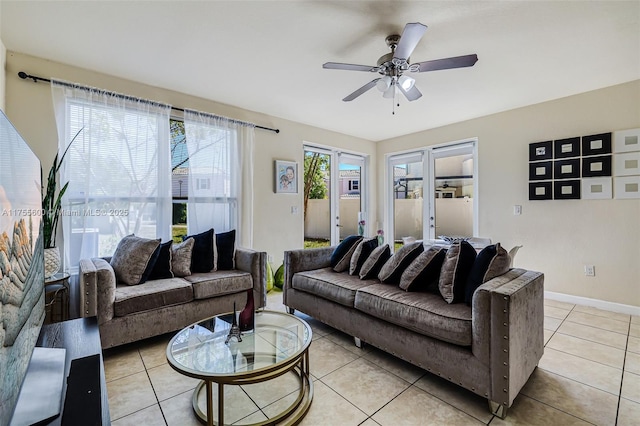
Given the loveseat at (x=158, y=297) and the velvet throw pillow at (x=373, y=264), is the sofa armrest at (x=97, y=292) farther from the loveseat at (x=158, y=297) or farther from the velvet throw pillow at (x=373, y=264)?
the velvet throw pillow at (x=373, y=264)

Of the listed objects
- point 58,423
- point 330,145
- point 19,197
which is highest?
point 330,145

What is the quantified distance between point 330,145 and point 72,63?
3293 mm

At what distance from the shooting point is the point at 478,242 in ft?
11.3

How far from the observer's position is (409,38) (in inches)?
71.4

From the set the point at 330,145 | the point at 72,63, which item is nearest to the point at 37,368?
the point at 72,63

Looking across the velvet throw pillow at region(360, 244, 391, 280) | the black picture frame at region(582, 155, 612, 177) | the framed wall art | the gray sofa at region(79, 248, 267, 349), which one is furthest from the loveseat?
the black picture frame at region(582, 155, 612, 177)

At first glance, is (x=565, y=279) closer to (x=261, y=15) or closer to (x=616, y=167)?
(x=616, y=167)

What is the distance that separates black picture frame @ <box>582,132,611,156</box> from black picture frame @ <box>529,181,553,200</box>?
476mm

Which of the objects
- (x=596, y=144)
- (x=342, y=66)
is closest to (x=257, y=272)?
(x=342, y=66)

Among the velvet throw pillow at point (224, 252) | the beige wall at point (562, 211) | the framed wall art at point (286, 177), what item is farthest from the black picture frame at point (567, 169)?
the velvet throw pillow at point (224, 252)

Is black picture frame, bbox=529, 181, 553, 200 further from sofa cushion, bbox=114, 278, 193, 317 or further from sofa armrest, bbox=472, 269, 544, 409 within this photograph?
sofa cushion, bbox=114, 278, 193, 317

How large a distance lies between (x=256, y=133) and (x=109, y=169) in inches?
68.9

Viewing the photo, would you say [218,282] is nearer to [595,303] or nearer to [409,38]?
[409,38]

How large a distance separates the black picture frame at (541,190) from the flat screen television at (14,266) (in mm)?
4542
